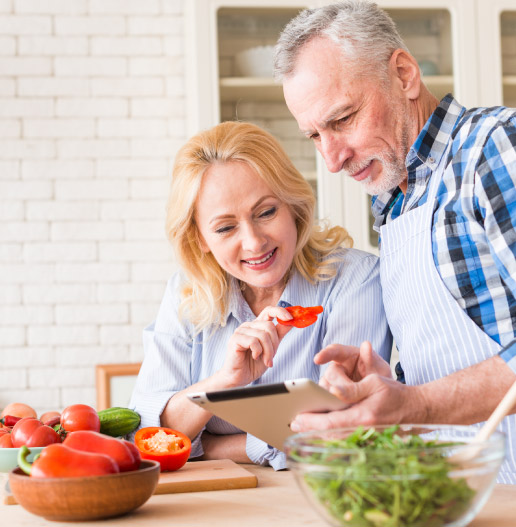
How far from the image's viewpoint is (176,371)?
6.79ft

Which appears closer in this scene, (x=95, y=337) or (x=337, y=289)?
(x=337, y=289)

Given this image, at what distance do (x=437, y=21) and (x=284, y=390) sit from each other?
2.76 m

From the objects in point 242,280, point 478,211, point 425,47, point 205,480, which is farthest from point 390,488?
point 425,47

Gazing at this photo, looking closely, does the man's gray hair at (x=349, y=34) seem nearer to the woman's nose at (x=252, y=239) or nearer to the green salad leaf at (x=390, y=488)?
the woman's nose at (x=252, y=239)

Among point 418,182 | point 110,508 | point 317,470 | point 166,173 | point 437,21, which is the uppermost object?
point 437,21

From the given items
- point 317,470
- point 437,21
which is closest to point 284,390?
point 317,470

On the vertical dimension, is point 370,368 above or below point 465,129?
below

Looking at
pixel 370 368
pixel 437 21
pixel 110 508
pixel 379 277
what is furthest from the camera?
pixel 437 21

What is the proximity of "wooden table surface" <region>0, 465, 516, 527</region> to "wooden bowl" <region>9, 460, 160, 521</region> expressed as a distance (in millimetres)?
32

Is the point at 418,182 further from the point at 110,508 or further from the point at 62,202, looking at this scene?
the point at 62,202

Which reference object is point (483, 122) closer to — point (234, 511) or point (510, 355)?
point (510, 355)

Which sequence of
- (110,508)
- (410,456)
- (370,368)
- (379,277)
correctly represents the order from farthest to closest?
1. (379,277)
2. (370,368)
3. (110,508)
4. (410,456)

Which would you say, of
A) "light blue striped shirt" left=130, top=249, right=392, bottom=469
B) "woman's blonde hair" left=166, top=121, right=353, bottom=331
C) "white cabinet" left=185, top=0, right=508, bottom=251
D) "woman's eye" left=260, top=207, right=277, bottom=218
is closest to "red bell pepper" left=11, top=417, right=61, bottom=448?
"light blue striped shirt" left=130, top=249, right=392, bottom=469

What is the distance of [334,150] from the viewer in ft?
5.98
